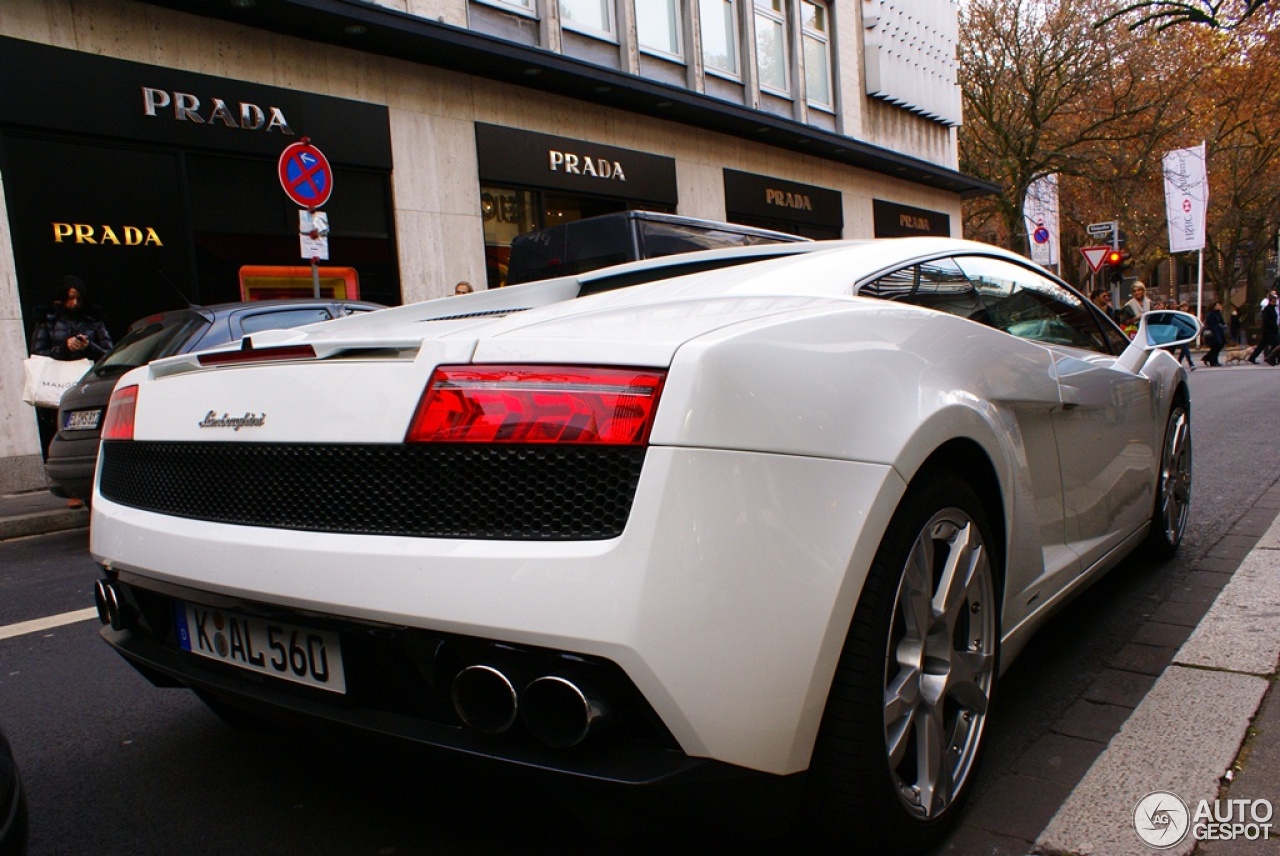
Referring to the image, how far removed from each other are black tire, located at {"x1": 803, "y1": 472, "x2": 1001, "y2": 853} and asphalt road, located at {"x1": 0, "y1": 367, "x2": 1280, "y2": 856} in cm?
21

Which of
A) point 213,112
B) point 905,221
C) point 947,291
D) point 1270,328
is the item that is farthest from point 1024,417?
point 1270,328

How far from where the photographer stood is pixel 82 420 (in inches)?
265

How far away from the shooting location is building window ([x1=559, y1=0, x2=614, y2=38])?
14062 mm

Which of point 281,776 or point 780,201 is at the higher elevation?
point 780,201

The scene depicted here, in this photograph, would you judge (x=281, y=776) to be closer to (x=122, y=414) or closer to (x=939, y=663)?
(x=122, y=414)

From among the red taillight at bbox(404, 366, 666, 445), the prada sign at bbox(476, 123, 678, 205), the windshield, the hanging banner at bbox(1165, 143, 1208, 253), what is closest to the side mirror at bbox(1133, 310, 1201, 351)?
the red taillight at bbox(404, 366, 666, 445)

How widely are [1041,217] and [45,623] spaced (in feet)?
88.3

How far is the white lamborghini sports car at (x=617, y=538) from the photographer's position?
150cm

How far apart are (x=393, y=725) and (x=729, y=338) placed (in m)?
0.87

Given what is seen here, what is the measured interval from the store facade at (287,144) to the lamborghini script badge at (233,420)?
6.99 metres

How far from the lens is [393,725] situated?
1.67 metres

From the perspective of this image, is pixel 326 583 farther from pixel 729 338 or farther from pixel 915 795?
pixel 915 795

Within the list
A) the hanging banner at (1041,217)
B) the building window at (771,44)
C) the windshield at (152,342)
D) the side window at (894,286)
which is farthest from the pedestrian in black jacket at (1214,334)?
the side window at (894,286)

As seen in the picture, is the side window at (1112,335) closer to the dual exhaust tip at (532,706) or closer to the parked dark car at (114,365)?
the dual exhaust tip at (532,706)
